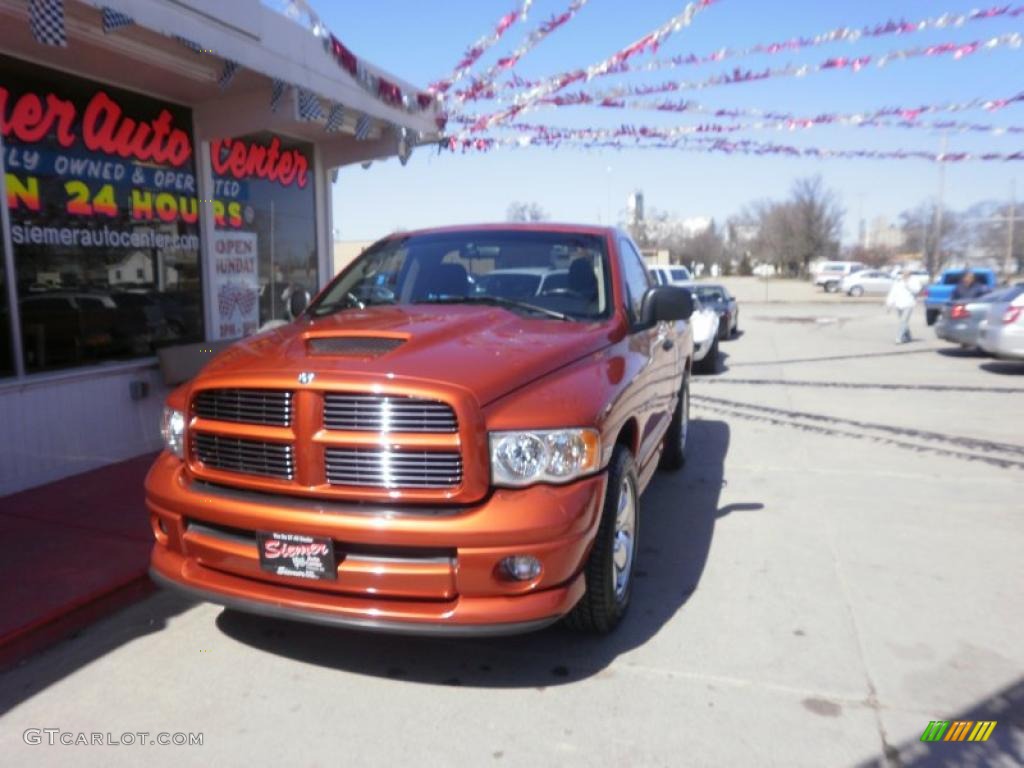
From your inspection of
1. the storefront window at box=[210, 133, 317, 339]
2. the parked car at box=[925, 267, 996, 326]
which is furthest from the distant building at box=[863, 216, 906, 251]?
the storefront window at box=[210, 133, 317, 339]

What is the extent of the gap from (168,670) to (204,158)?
5.36 m

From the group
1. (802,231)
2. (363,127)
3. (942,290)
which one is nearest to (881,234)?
(802,231)

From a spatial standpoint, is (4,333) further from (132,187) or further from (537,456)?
(537,456)

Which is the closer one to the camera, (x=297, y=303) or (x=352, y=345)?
(x=352, y=345)

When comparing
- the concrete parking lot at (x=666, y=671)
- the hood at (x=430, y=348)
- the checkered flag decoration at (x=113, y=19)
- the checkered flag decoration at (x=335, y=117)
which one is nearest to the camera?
the concrete parking lot at (x=666, y=671)

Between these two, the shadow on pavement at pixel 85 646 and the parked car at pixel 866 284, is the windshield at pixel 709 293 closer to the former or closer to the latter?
the shadow on pavement at pixel 85 646

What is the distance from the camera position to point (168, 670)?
3.38m

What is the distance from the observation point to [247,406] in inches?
124

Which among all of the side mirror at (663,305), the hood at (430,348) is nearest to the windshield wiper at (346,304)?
the hood at (430,348)

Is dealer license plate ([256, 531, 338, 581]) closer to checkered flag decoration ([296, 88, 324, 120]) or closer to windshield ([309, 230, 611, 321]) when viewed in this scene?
Answer: windshield ([309, 230, 611, 321])

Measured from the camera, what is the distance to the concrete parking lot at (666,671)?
9.32 feet

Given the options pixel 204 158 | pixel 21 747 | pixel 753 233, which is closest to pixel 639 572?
pixel 21 747

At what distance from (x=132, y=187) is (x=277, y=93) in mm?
1496

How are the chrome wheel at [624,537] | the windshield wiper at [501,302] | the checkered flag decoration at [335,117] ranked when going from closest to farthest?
the chrome wheel at [624,537] → the windshield wiper at [501,302] → the checkered flag decoration at [335,117]
